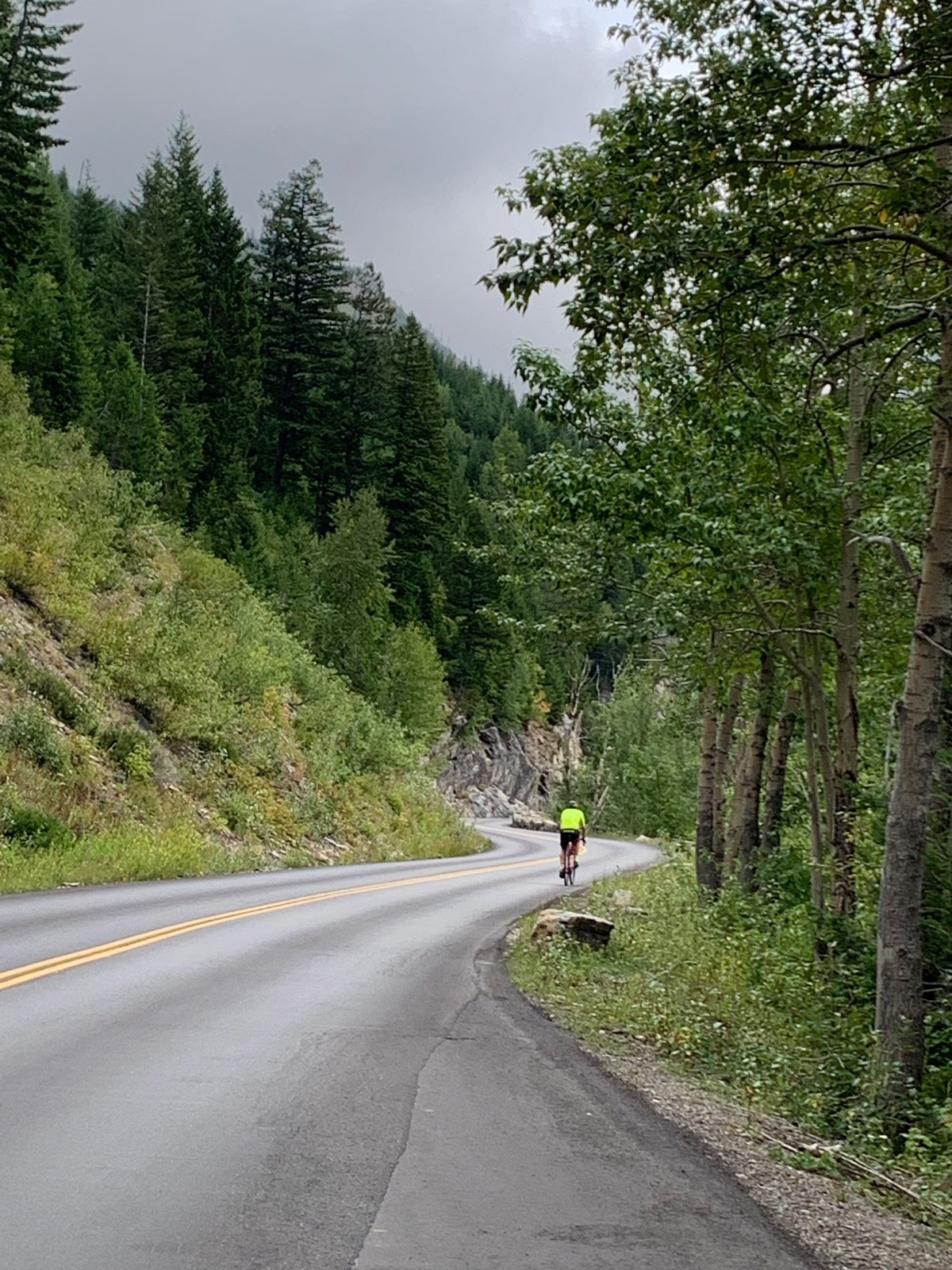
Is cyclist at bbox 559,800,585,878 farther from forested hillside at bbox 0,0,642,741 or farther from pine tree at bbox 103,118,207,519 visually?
pine tree at bbox 103,118,207,519

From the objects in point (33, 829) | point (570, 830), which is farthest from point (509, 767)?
point (33, 829)

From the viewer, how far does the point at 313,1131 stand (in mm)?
6113

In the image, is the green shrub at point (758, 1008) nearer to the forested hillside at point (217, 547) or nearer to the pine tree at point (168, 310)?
the forested hillside at point (217, 547)

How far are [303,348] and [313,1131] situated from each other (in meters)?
61.8

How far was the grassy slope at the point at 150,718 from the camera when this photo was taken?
20.9 m

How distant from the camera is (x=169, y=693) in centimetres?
2792

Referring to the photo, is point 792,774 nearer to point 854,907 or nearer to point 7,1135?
point 854,907

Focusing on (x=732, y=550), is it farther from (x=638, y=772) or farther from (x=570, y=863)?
(x=638, y=772)

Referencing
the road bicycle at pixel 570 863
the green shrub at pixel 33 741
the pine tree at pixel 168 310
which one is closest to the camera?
the green shrub at pixel 33 741

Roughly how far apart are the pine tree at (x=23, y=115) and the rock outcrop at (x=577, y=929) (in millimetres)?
33568

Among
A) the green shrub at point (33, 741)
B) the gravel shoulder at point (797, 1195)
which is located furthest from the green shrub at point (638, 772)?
the gravel shoulder at point (797, 1195)

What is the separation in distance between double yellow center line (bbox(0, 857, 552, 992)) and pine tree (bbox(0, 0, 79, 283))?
28.5 m

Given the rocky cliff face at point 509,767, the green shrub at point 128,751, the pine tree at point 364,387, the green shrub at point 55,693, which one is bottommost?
the rocky cliff face at point 509,767

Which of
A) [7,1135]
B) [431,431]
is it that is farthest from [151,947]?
[431,431]
